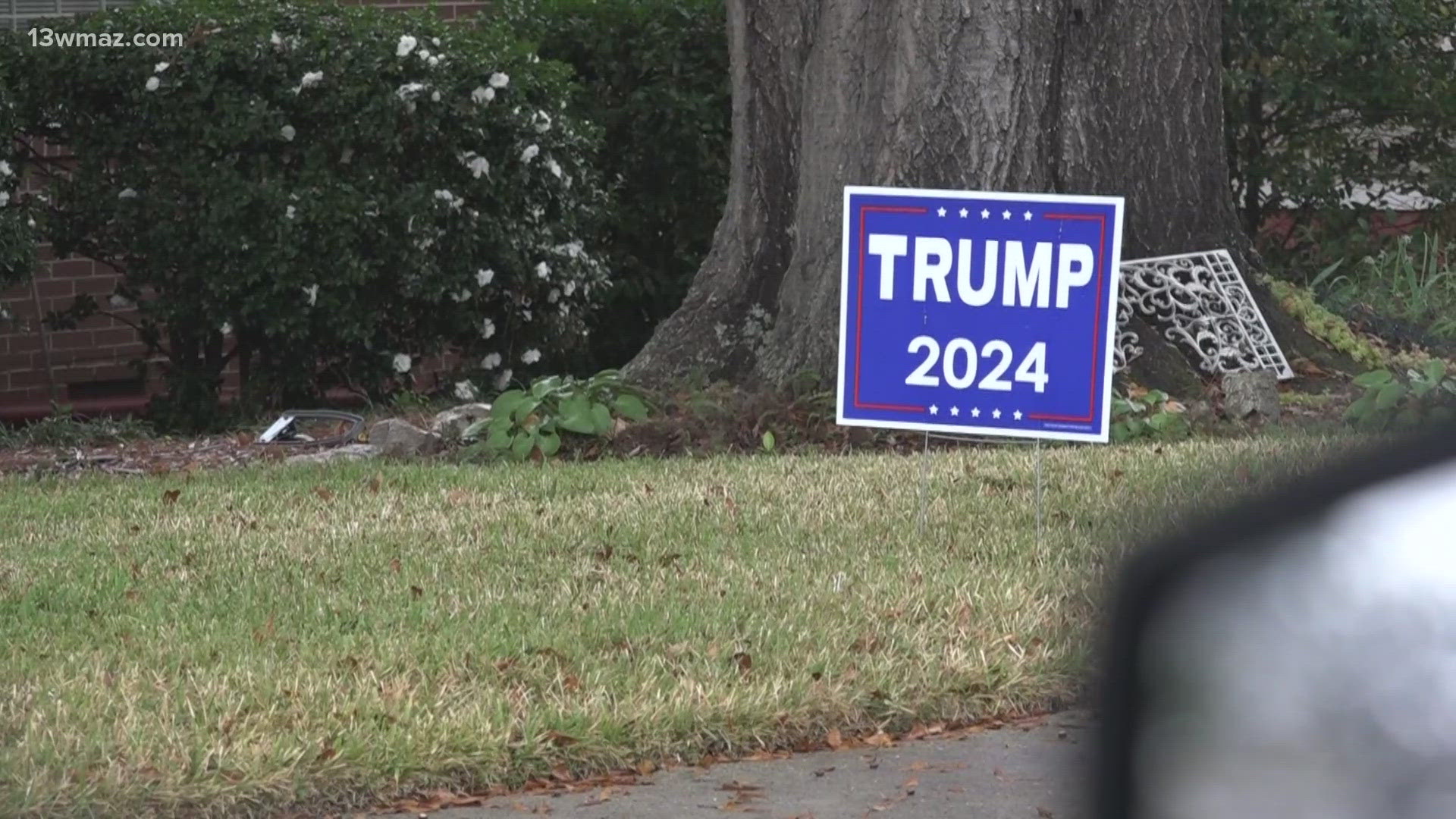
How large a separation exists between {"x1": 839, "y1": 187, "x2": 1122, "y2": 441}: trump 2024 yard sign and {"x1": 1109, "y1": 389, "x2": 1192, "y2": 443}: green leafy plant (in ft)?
8.01

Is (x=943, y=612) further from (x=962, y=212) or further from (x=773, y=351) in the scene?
(x=773, y=351)

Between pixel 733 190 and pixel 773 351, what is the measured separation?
3.67 feet

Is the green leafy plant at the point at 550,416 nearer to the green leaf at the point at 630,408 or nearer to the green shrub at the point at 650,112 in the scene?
the green leaf at the point at 630,408

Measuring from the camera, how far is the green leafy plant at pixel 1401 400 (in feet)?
27.7

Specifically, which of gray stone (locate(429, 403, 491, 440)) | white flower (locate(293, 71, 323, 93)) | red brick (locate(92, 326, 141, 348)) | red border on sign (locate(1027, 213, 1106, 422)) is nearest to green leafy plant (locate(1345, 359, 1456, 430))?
red border on sign (locate(1027, 213, 1106, 422))

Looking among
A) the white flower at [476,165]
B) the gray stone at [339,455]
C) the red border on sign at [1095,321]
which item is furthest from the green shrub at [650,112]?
the red border on sign at [1095,321]

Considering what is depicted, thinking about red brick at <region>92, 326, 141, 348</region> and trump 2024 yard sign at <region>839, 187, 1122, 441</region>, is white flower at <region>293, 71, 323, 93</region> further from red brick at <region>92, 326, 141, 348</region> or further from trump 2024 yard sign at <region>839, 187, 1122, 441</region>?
trump 2024 yard sign at <region>839, 187, 1122, 441</region>

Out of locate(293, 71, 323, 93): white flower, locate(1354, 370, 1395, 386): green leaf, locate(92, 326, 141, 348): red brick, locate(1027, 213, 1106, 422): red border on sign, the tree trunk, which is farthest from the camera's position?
locate(92, 326, 141, 348): red brick

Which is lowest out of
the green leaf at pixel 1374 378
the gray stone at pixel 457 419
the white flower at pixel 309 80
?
the gray stone at pixel 457 419

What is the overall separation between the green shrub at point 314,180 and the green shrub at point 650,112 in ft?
4.19

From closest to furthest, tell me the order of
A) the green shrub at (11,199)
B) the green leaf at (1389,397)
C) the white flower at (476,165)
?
the green leaf at (1389,397)
the green shrub at (11,199)
the white flower at (476,165)

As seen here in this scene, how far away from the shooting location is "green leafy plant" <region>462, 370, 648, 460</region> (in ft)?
28.7

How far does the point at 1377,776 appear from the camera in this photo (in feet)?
4.91

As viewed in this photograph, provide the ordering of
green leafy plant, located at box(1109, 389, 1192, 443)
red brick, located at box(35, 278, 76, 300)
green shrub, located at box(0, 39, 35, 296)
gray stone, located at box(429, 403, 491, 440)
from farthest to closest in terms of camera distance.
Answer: red brick, located at box(35, 278, 76, 300), green shrub, located at box(0, 39, 35, 296), gray stone, located at box(429, 403, 491, 440), green leafy plant, located at box(1109, 389, 1192, 443)
